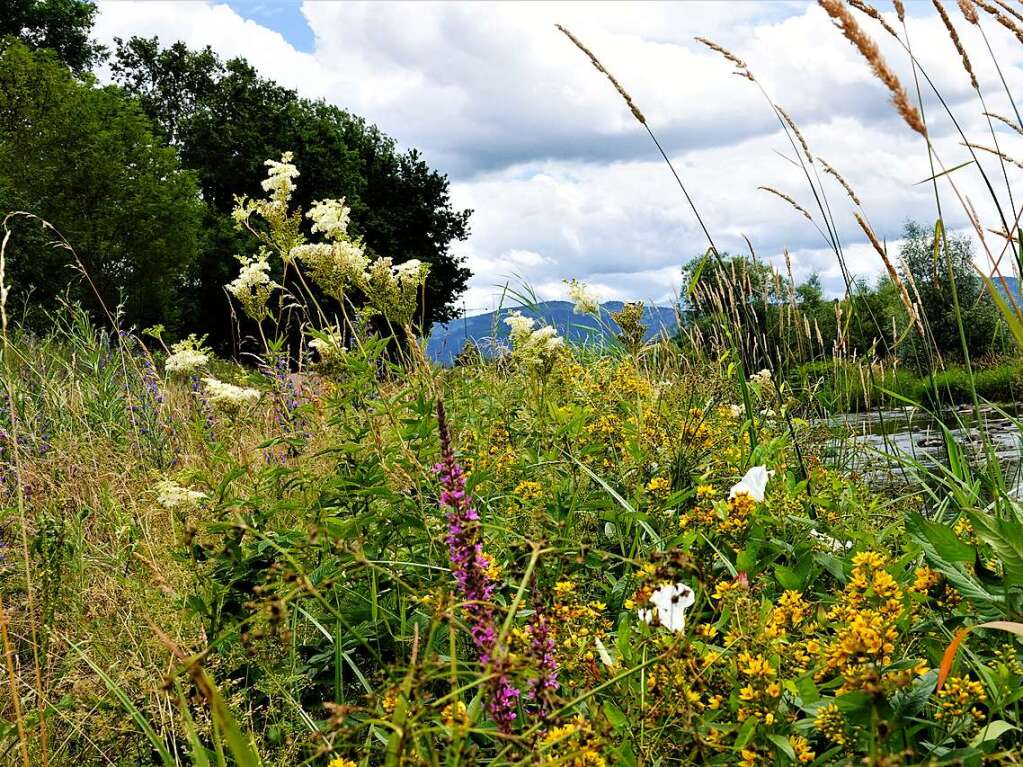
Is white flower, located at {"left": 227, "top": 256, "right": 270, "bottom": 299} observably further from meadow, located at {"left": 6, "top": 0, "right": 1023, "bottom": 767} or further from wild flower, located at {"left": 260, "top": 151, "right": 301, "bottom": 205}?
wild flower, located at {"left": 260, "top": 151, "right": 301, "bottom": 205}

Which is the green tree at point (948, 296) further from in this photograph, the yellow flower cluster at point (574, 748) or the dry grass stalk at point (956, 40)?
the yellow flower cluster at point (574, 748)

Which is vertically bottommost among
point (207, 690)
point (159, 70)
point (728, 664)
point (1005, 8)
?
point (728, 664)

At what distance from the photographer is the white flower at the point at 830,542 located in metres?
2.10

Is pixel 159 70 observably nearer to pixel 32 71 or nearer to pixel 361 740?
pixel 32 71

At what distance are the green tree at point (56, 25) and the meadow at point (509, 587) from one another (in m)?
23.9

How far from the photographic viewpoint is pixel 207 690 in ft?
3.19

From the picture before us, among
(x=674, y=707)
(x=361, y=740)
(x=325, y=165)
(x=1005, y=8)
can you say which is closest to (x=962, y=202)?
(x=1005, y=8)

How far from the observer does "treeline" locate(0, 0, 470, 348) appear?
704 inches

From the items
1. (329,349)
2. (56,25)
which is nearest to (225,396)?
(329,349)

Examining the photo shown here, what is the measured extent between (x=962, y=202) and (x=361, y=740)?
210cm

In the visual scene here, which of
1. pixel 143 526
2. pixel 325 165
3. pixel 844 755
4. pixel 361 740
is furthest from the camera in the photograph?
pixel 325 165

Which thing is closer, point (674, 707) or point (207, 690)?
point (207, 690)

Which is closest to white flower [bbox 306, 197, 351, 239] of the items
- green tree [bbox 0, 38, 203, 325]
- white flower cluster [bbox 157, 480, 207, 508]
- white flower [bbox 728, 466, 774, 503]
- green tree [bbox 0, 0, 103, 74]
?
white flower cluster [bbox 157, 480, 207, 508]

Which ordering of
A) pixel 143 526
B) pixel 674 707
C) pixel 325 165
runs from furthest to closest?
pixel 325 165 → pixel 143 526 → pixel 674 707
